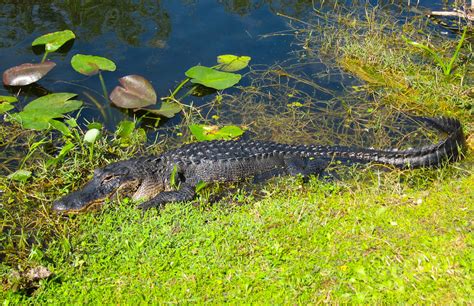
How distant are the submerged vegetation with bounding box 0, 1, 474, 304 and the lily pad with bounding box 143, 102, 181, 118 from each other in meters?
0.03

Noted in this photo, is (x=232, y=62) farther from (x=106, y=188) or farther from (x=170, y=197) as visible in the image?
(x=106, y=188)

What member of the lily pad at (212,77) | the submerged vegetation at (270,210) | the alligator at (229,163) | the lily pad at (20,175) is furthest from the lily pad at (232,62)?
the lily pad at (20,175)

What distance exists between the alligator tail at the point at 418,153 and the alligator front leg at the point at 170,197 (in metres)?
1.29

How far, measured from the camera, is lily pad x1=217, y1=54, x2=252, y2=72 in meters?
6.61

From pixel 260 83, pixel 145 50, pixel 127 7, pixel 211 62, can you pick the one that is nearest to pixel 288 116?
pixel 260 83

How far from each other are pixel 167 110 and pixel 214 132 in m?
0.65

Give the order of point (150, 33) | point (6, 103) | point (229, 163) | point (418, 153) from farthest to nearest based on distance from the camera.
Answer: point (150, 33) < point (6, 103) < point (229, 163) < point (418, 153)

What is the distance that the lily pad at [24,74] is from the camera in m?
6.12

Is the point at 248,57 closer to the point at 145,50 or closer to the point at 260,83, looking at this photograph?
the point at 260,83

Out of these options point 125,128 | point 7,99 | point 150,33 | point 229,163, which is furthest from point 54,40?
point 229,163

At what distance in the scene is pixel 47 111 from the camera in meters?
5.63

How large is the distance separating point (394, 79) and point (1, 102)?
4340 mm

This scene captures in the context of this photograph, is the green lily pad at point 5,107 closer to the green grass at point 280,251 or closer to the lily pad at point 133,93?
the lily pad at point 133,93

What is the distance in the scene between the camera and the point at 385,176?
4945mm
